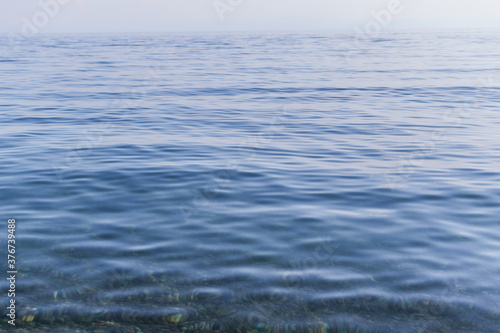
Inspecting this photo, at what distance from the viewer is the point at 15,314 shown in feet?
19.7

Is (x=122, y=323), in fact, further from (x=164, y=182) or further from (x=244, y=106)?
(x=244, y=106)

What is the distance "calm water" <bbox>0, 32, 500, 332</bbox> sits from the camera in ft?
20.5

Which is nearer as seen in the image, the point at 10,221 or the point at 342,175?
the point at 10,221

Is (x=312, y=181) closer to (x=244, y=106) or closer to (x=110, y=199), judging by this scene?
(x=110, y=199)

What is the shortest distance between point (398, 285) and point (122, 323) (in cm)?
366

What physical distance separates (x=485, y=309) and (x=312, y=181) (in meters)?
5.79

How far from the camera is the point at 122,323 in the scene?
19.4 feet

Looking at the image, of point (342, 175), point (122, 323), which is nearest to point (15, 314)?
point (122, 323)

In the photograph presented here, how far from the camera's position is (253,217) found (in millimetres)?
9391

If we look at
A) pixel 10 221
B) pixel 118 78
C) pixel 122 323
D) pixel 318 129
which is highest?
pixel 118 78

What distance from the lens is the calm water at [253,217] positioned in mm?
6254

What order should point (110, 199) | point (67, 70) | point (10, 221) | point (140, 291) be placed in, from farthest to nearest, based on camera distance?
point (67, 70) → point (110, 199) → point (10, 221) → point (140, 291)

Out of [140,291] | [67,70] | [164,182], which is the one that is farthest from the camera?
[67,70]

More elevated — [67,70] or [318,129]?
[67,70]
